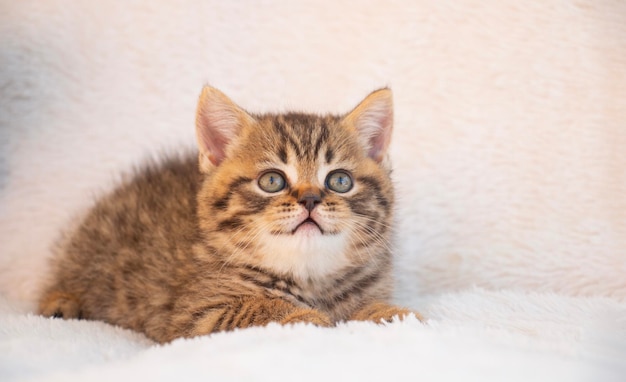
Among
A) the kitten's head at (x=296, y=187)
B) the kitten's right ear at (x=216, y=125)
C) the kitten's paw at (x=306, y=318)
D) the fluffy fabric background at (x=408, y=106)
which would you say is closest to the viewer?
the kitten's paw at (x=306, y=318)

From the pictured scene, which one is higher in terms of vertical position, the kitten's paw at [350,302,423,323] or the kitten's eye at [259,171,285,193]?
the kitten's eye at [259,171,285,193]

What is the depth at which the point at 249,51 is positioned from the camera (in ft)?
7.55

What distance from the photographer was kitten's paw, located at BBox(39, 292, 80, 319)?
1.77 meters

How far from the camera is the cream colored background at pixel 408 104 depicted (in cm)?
207

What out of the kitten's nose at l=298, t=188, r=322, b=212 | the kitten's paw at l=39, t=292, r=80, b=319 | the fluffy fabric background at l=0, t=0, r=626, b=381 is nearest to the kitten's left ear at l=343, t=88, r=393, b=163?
the kitten's nose at l=298, t=188, r=322, b=212

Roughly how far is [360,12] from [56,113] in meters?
1.09

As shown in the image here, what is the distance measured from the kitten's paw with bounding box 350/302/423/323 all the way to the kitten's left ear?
38 centimetres

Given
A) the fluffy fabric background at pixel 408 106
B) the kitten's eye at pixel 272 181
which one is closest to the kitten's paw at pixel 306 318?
the kitten's eye at pixel 272 181

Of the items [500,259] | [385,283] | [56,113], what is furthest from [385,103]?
[56,113]

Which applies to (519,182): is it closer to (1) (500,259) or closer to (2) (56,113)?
(1) (500,259)

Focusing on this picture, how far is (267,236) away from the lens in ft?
4.58

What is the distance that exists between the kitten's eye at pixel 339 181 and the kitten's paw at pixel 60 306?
84 cm

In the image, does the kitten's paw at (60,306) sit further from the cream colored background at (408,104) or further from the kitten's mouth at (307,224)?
the kitten's mouth at (307,224)

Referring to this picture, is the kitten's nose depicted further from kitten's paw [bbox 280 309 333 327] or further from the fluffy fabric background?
the fluffy fabric background
